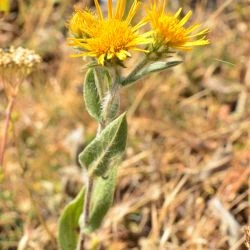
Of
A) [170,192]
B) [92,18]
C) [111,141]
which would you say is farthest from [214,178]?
[92,18]

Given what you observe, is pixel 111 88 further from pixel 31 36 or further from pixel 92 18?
pixel 31 36

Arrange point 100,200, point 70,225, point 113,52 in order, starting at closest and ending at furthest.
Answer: point 113,52, point 100,200, point 70,225

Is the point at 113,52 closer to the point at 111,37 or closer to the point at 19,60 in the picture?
the point at 111,37

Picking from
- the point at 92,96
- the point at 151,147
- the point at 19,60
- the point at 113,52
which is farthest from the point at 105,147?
the point at 151,147

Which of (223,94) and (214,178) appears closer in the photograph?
(214,178)

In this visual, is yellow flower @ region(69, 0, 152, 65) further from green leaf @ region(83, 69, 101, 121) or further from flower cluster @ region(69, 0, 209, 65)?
green leaf @ region(83, 69, 101, 121)
